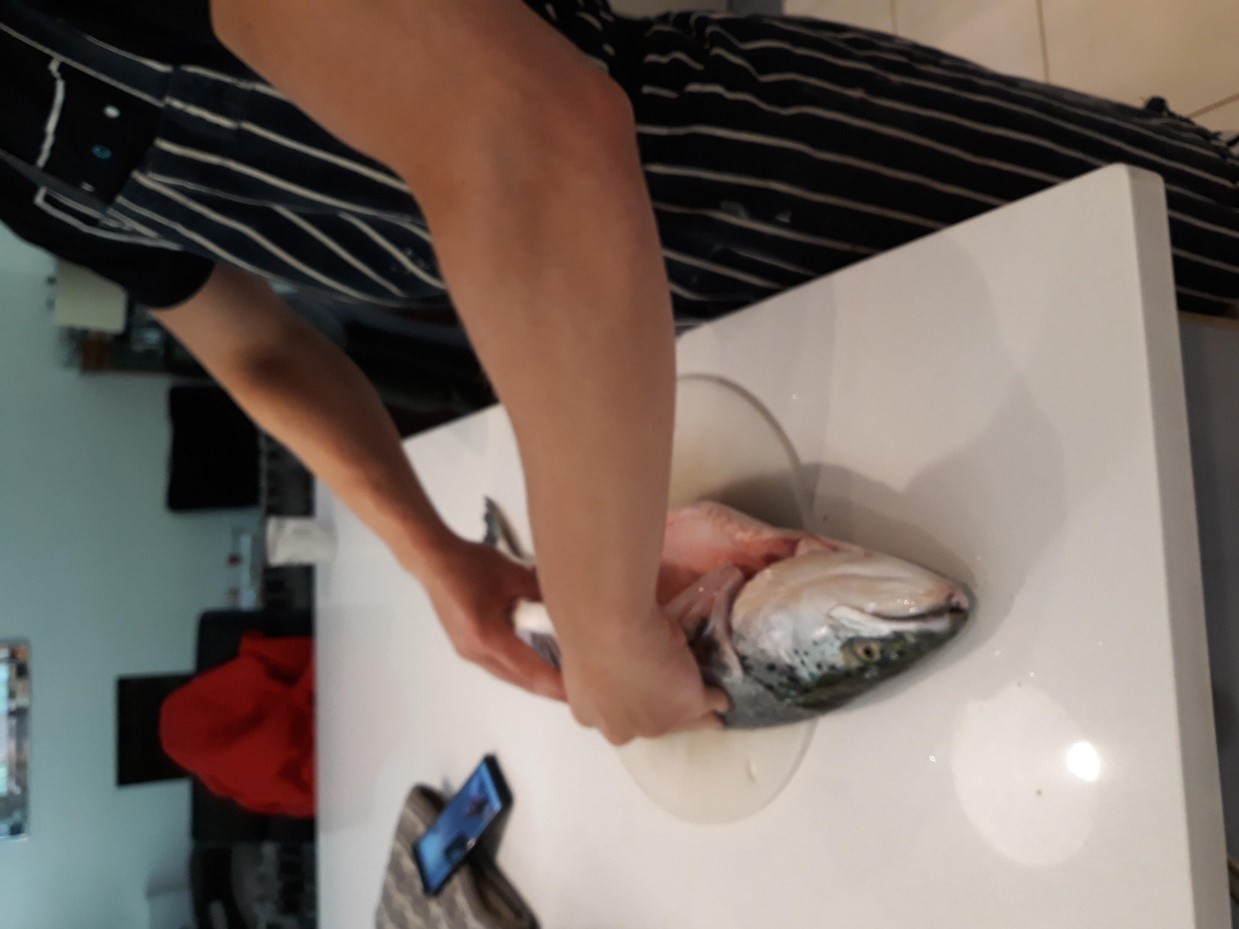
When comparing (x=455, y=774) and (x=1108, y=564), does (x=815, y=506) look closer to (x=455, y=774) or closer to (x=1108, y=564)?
(x=1108, y=564)

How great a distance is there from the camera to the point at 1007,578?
51cm

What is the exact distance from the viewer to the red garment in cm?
163

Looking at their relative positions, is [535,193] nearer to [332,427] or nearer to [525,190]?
[525,190]

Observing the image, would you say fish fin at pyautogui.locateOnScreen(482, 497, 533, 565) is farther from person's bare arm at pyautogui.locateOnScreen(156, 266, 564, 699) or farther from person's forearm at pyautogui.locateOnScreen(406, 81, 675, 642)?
person's forearm at pyautogui.locateOnScreen(406, 81, 675, 642)

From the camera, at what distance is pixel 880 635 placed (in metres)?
0.51

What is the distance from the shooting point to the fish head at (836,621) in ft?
1.64

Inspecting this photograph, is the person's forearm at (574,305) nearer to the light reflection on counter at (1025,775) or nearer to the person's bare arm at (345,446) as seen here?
the light reflection on counter at (1025,775)

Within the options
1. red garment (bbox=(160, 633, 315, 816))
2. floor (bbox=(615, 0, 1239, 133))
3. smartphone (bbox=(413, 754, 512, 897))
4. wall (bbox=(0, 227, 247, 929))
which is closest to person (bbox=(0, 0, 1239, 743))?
smartphone (bbox=(413, 754, 512, 897))

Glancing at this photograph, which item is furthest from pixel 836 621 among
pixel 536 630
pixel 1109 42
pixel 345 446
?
pixel 1109 42

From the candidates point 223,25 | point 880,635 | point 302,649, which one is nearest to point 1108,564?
point 880,635

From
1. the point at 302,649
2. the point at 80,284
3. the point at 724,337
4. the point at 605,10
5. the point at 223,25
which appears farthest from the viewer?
the point at 80,284

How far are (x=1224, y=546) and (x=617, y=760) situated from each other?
0.52 m

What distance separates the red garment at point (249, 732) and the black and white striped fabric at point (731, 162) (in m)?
1.16

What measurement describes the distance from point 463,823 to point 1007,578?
772mm
